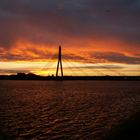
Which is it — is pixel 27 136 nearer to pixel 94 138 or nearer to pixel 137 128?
pixel 94 138

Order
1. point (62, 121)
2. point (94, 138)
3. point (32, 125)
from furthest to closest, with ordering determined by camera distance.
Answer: point (62, 121), point (32, 125), point (94, 138)

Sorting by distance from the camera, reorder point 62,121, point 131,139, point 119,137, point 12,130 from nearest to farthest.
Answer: point 131,139, point 119,137, point 12,130, point 62,121

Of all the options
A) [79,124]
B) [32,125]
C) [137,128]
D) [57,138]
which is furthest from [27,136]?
[137,128]

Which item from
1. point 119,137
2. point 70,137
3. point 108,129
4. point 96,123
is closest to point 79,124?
point 96,123

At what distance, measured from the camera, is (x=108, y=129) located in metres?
21.7

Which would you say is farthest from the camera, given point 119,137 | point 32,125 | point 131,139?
point 32,125

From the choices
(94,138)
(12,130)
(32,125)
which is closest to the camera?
(94,138)

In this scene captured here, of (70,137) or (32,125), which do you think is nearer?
(70,137)

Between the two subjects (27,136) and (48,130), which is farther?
(48,130)

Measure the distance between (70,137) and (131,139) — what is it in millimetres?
4822

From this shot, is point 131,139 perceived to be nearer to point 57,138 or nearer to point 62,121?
point 57,138

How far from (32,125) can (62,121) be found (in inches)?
129

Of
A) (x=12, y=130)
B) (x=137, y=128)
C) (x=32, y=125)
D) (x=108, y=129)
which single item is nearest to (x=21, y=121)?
(x=32, y=125)

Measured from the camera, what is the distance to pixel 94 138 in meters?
18.9
